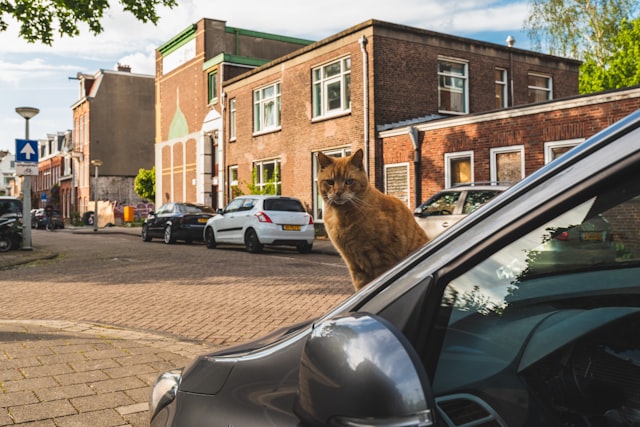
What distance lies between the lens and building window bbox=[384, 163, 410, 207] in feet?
67.1

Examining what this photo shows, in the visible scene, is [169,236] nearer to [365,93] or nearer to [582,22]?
[365,93]

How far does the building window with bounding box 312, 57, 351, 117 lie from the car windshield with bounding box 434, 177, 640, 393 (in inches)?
849

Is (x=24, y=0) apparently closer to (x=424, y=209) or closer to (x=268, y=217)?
(x=268, y=217)

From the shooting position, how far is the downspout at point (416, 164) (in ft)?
64.8

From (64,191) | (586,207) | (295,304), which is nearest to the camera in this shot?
(586,207)

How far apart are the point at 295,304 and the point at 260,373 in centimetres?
654

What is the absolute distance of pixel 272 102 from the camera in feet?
89.4

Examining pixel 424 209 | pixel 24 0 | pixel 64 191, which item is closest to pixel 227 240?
pixel 424 209

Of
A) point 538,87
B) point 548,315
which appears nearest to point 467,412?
point 548,315

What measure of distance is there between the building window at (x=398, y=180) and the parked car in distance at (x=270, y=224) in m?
4.72

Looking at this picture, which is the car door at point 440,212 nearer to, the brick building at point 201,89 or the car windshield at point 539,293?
the car windshield at point 539,293

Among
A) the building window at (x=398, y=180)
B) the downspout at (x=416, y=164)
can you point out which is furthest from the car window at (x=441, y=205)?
the building window at (x=398, y=180)

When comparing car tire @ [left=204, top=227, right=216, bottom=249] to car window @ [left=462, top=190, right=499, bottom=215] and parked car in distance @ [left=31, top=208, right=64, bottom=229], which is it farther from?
parked car in distance @ [left=31, top=208, right=64, bottom=229]

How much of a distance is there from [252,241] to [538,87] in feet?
54.6
